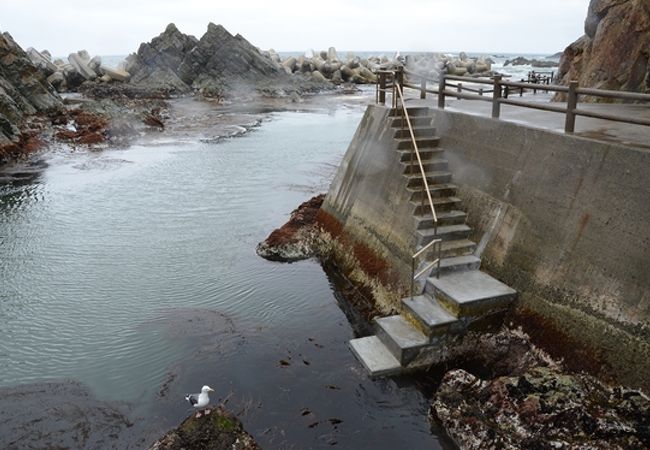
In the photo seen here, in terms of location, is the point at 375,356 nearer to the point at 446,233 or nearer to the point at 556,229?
the point at 446,233

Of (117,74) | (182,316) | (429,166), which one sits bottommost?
(182,316)

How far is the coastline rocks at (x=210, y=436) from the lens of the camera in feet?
23.5

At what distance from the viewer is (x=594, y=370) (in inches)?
304

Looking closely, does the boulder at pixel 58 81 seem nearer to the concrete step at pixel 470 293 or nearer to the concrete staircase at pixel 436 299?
the concrete staircase at pixel 436 299

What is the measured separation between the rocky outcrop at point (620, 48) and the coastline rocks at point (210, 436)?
15112 mm

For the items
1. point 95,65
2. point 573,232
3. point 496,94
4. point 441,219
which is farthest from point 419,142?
point 95,65

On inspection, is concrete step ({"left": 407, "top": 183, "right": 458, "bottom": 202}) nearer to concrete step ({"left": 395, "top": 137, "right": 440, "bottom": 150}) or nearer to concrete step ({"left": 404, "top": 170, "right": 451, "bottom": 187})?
concrete step ({"left": 404, "top": 170, "right": 451, "bottom": 187})

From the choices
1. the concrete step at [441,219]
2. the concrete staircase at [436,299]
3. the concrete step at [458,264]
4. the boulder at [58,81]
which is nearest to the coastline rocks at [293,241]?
the concrete staircase at [436,299]

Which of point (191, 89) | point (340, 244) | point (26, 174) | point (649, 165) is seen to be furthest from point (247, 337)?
point (191, 89)

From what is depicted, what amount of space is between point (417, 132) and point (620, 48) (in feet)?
28.9

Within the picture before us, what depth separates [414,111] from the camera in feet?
43.7

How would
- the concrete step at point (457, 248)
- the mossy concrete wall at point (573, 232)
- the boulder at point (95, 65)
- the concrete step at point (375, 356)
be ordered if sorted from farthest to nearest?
the boulder at point (95, 65), the concrete step at point (457, 248), the concrete step at point (375, 356), the mossy concrete wall at point (573, 232)

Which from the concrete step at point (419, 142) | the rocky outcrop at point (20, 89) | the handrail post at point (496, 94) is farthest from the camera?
the rocky outcrop at point (20, 89)

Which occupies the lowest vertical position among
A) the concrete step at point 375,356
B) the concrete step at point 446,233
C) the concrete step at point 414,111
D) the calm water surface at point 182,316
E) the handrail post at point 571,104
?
the calm water surface at point 182,316
